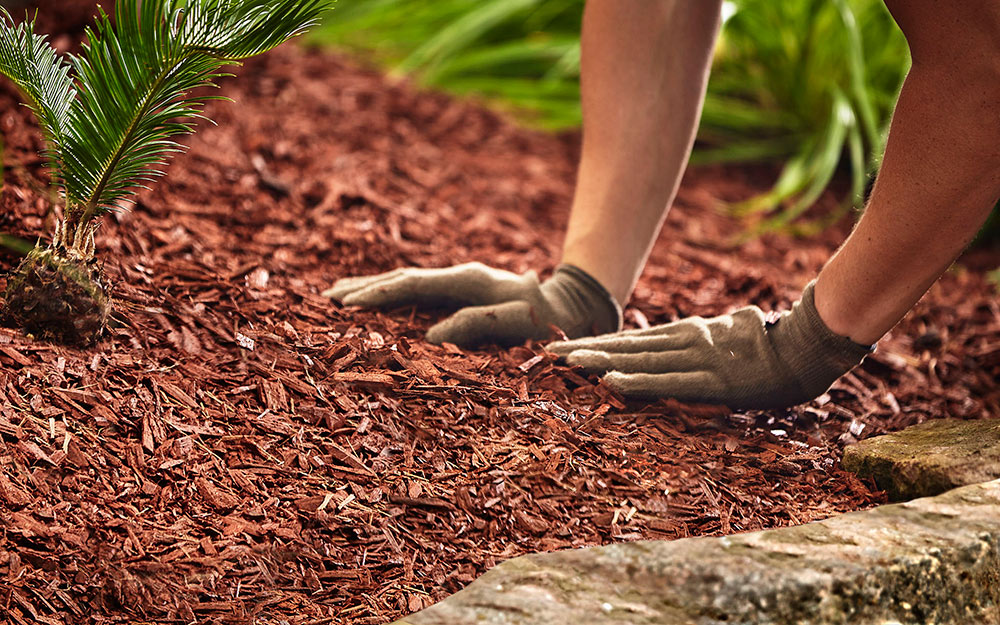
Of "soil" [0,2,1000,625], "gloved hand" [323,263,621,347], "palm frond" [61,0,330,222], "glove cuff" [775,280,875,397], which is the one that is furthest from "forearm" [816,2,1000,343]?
"palm frond" [61,0,330,222]

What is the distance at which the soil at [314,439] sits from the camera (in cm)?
125

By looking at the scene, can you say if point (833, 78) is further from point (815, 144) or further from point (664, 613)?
point (664, 613)

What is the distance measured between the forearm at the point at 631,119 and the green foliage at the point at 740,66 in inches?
55.2

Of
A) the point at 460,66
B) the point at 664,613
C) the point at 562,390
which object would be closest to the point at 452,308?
the point at 562,390

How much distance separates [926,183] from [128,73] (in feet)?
4.32

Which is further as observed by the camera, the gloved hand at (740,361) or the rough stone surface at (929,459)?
the gloved hand at (740,361)

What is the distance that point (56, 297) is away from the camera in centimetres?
147

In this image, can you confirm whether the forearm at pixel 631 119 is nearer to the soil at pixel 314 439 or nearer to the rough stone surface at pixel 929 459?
the soil at pixel 314 439

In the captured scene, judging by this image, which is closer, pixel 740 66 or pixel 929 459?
pixel 929 459

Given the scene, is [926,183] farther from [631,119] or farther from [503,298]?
[503,298]

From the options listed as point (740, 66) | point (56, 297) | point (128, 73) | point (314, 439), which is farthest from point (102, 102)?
point (740, 66)

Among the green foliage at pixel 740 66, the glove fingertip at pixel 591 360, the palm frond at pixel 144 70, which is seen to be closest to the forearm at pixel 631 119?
the glove fingertip at pixel 591 360

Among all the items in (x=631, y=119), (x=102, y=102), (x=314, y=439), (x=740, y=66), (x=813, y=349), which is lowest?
(x=314, y=439)

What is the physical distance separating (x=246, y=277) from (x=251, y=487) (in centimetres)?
69
